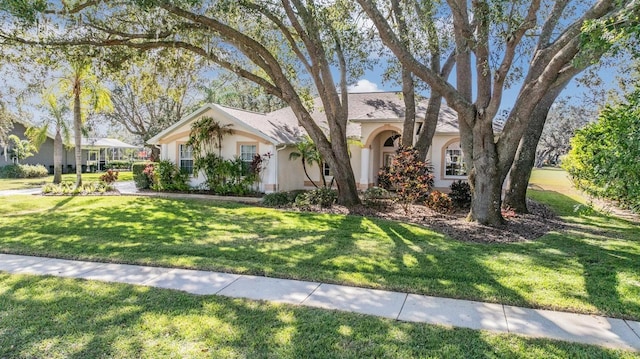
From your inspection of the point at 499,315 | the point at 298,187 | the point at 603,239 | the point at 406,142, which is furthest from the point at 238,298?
the point at 298,187

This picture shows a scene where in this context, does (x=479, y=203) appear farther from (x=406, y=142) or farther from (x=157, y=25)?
(x=157, y=25)

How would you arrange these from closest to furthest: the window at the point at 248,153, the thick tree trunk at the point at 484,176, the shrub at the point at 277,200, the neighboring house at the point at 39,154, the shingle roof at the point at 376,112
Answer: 1. the thick tree trunk at the point at 484,176
2. the shrub at the point at 277,200
3. the window at the point at 248,153
4. the shingle roof at the point at 376,112
5. the neighboring house at the point at 39,154

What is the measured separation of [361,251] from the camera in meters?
7.96

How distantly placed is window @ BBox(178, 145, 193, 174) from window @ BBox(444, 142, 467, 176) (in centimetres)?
1278

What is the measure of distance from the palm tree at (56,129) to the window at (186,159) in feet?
25.7

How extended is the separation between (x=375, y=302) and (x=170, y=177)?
53.3 ft

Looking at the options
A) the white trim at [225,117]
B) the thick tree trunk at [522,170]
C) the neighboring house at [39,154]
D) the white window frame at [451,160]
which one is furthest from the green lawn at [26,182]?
the thick tree trunk at [522,170]

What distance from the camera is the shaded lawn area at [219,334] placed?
3.88m

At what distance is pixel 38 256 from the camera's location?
7438 millimetres

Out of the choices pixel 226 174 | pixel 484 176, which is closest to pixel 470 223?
pixel 484 176

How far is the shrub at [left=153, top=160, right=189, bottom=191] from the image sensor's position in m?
19.0

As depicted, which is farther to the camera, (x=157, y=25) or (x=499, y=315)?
(x=157, y=25)

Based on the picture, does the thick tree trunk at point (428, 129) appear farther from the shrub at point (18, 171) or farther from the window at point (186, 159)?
the shrub at point (18, 171)

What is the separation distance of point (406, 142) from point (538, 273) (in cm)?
923
